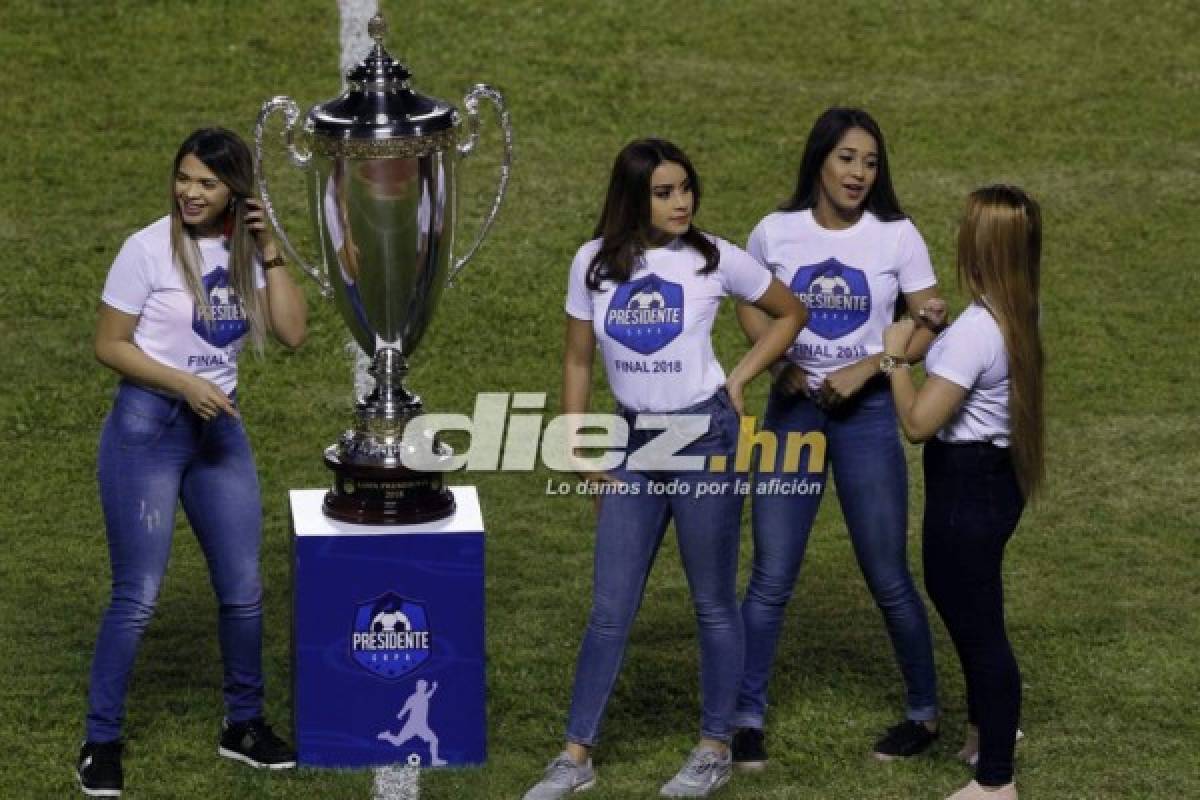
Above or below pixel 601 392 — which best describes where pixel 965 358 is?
above

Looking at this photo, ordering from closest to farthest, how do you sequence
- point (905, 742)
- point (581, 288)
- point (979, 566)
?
1. point (979, 566)
2. point (581, 288)
3. point (905, 742)

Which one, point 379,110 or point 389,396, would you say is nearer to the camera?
point 379,110

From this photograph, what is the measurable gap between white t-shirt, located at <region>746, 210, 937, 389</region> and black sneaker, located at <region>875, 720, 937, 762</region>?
1.16 metres

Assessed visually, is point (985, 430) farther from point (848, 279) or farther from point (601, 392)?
point (601, 392)

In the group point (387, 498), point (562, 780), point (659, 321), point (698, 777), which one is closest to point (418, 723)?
point (562, 780)

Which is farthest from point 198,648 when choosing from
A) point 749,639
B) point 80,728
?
point 749,639

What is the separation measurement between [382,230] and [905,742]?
227cm

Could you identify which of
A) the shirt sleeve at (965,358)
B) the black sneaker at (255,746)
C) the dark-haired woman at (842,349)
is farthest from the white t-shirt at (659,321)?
the black sneaker at (255,746)

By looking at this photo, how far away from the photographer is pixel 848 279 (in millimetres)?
7977

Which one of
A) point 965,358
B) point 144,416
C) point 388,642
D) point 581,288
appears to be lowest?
point 388,642

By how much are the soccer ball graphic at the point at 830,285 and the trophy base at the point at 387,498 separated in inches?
50.3

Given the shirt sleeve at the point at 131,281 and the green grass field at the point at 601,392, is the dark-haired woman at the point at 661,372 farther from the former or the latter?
the shirt sleeve at the point at 131,281

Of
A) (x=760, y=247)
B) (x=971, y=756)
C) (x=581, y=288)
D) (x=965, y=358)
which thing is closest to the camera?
(x=965, y=358)

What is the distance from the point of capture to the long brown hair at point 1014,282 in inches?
292
